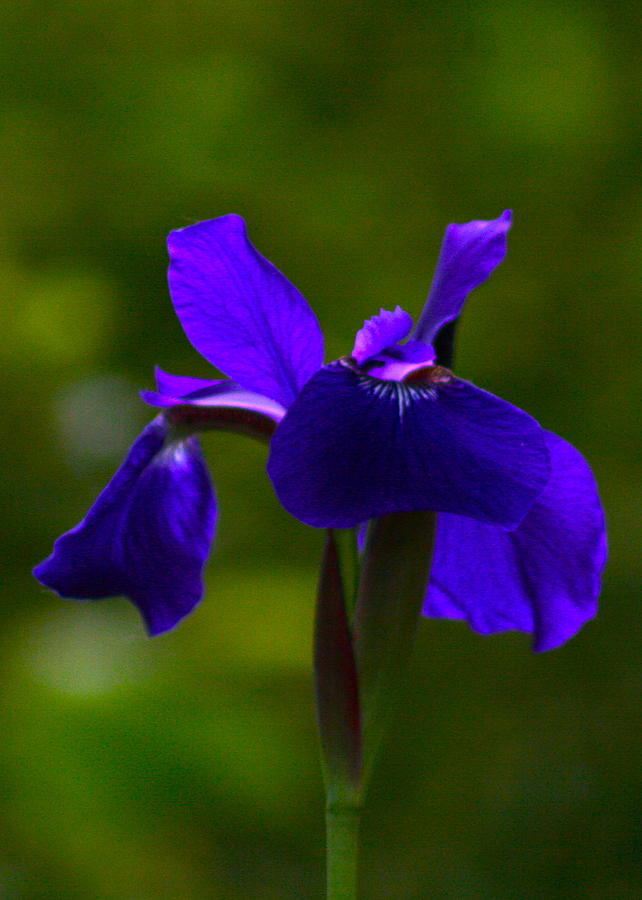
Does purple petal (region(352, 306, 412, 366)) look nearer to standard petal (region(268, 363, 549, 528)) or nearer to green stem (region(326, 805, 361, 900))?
standard petal (region(268, 363, 549, 528))

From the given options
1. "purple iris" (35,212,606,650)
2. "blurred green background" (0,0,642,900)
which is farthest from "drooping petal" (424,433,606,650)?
"blurred green background" (0,0,642,900)

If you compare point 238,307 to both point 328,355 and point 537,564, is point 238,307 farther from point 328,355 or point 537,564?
point 328,355

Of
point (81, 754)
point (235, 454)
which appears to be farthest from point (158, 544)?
point (235, 454)

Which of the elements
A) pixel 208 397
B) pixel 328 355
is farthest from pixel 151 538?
pixel 328 355

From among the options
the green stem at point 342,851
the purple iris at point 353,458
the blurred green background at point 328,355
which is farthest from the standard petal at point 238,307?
the blurred green background at point 328,355

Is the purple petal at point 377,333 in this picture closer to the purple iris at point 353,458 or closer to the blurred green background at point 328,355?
the purple iris at point 353,458

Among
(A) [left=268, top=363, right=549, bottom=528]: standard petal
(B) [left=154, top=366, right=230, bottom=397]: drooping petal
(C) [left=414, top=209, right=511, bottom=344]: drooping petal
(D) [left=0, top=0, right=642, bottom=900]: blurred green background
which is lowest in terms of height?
(D) [left=0, top=0, right=642, bottom=900]: blurred green background

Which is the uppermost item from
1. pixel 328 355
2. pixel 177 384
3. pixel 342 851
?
pixel 177 384
